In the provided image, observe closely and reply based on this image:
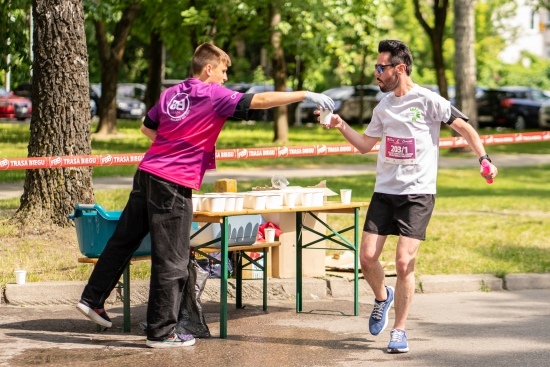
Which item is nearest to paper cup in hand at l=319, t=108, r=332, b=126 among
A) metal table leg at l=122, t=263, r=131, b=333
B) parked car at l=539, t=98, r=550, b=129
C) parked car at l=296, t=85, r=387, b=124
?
metal table leg at l=122, t=263, r=131, b=333

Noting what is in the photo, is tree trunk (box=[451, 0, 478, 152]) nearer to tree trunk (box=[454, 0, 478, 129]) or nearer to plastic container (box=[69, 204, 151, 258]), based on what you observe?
tree trunk (box=[454, 0, 478, 129])

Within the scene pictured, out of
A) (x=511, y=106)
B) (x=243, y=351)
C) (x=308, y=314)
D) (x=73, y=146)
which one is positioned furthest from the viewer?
(x=511, y=106)

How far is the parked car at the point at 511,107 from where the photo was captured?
42281mm

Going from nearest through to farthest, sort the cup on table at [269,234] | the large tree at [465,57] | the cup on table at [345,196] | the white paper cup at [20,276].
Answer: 1. the cup on table at [345,196]
2. the cup on table at [269,234]
3. the white paper cup at [20,276]
4. the large tree at [465,57]

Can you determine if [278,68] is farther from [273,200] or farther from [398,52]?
[398,52]

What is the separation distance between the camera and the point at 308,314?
9109mm

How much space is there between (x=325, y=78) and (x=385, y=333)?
50.2 m

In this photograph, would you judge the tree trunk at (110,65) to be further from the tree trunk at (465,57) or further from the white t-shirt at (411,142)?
the white t-shirt at (411,142)

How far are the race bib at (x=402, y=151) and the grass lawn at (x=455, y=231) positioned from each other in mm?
3141

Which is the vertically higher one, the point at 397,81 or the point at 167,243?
the point at 397,81

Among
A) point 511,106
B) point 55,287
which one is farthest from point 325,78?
point 55,287

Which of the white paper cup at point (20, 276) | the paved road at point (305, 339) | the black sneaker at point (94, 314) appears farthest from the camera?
the white paper cup at point (20, 276)

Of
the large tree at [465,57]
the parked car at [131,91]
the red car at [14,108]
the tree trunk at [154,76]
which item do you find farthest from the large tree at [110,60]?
the parked car at [131,91]

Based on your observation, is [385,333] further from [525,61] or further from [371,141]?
[525,61]
